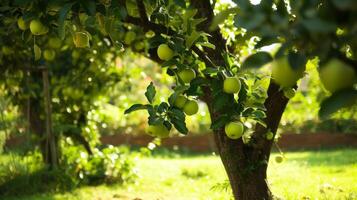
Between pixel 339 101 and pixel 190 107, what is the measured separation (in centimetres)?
71

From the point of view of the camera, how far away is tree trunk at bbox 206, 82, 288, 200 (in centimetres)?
215

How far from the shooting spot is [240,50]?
296 cm

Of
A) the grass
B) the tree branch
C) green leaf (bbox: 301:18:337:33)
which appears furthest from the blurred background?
green leaf (bbox: 301:18:337:33)

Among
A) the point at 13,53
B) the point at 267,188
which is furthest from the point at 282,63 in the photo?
the point at 13,53

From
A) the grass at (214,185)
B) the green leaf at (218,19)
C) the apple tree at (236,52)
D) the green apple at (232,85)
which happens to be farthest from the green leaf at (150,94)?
the grass at (214,185)

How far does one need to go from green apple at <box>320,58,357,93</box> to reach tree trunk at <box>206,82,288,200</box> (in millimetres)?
1202

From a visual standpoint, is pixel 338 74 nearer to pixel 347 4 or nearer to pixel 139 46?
pixel 347 4

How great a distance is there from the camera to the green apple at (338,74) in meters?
0.89

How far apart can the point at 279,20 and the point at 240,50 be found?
2.06m

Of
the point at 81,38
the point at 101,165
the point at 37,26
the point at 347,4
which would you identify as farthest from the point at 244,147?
the point at 101,165

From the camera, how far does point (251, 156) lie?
Answer: 7.27 feet

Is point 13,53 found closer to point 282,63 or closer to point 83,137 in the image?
point 83,137

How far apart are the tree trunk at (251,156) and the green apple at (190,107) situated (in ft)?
1.68

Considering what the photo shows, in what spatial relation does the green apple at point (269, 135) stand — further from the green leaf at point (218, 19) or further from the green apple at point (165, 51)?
the green leaf at point (218, 19)
